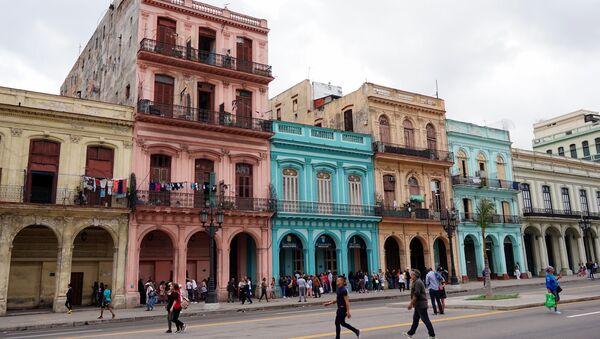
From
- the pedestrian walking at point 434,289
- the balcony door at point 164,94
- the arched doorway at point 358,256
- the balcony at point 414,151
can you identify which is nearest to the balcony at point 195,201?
the balcony door at point 164,94

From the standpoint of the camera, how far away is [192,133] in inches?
1075

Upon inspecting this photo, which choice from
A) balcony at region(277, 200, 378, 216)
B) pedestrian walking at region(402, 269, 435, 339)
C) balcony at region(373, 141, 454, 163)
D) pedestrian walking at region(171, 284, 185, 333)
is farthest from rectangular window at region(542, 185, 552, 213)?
pedestrian walking at region(171, 284, 185, 333)

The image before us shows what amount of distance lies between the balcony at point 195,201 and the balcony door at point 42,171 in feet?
13.0

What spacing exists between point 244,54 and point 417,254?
1867 cm

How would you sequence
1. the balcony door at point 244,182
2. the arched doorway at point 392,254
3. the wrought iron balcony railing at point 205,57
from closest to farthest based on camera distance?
the wrought iron balcony railing at point 205,57
the balcony door at point 244,182
the arched doorway at point 392,254

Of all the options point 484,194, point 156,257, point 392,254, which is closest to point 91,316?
point 156,257

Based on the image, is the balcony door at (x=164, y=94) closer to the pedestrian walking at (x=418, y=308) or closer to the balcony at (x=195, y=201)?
the balcony at (x=195, y=201)

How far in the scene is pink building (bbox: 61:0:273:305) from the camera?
25.7m

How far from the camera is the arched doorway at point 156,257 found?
26100 mm

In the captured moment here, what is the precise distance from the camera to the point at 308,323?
13844 millimetres

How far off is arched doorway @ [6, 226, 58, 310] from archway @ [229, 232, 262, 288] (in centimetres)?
948

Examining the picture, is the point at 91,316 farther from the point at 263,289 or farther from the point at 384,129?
the point at 384,129

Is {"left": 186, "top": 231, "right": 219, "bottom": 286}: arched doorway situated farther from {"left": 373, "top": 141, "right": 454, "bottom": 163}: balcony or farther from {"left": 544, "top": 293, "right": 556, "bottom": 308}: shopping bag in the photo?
{"left": 544, "top": 293, "right": 556, "bottom": 308}: shopping bag

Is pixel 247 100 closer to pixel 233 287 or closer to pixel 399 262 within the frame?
pixel 233 287
